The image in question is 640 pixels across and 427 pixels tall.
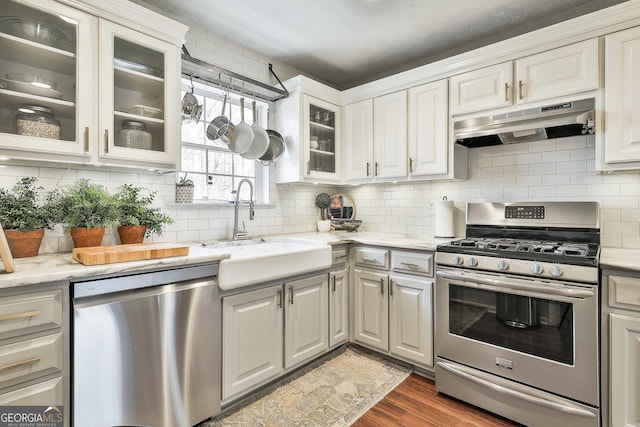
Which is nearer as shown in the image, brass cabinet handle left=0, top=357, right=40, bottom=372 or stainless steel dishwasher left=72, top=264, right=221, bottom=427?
brass cabinet handle left=0, top=357, right=40, bottom=372

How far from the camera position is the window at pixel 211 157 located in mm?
2482

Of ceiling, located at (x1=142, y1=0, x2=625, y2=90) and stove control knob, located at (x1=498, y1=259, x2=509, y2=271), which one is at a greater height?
ceiling, located at (x1=142, y1=0, x2=625, y2=90)

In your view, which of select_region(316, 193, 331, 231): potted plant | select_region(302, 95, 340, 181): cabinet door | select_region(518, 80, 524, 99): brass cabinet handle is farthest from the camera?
select_region(316, 193, 331, 231): potted plant

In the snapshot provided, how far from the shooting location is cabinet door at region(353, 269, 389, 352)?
2.49m

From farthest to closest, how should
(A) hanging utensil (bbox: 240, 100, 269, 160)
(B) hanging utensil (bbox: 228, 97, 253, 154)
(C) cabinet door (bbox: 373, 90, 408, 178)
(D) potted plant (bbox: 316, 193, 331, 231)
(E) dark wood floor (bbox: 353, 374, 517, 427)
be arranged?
(D) potted plant (bbox: 316, 193, 331, 231), (C) cabinet door (bbox: 373, 90, 408, 178), (A) hanging utensil (bbox: 240, 100, 269, 160), (B) hanging utensil (bbox: 228, 97, 253, 154), (E) dark wood floor (bbox: 353, 374, 517, 427)

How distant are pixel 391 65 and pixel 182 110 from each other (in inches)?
81.2

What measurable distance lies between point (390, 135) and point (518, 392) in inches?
80.6

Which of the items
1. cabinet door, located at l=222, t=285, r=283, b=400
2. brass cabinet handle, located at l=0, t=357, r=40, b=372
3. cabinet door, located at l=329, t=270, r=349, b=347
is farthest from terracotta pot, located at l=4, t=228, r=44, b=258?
cabinet door, located at l=329, t=270, r=349, b=347

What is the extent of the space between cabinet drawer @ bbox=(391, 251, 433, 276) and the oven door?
124mm

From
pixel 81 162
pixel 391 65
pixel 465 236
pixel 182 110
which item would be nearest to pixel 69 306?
pixel 81 162

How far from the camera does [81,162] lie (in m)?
1.65

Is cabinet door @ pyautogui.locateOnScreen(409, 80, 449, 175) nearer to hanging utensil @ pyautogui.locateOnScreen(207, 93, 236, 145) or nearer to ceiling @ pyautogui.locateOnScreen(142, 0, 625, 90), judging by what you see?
ceiling @ pyautogui.locateOnScreen(142, 0, 625, 90)

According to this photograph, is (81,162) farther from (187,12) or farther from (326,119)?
(326,119)

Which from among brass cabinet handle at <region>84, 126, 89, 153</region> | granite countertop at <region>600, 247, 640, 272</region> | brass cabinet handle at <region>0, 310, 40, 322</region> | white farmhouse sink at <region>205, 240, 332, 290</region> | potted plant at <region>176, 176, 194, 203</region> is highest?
brass cabinet handle at <region>84, 126, 89, 153</region>
